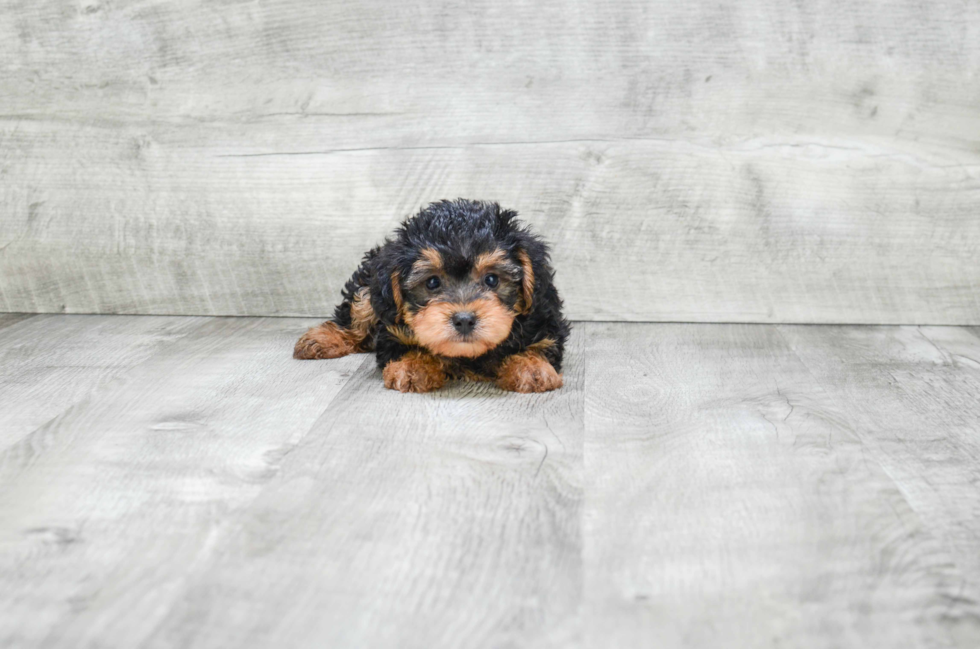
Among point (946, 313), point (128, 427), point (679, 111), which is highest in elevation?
point (679, 111)

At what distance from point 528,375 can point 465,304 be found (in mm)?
343

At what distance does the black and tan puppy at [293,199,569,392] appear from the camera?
9.21 ft

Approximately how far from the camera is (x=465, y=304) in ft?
9.23

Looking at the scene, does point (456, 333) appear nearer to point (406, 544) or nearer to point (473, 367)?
point (473, 367)

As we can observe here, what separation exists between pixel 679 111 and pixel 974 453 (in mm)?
2053

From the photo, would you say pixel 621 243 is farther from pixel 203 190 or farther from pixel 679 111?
pixel 203 190

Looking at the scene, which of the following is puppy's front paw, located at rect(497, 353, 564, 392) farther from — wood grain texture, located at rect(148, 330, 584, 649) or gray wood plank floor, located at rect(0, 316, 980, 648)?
wood grain texture, located at rect(148, 330, 584, 649)

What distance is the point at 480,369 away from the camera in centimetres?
311

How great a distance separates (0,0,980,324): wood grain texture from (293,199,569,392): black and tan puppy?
0.97m

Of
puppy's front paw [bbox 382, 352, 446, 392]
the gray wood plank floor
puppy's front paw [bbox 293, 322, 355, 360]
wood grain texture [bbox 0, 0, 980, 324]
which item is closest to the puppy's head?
puppy's front paw [bbox 382, 352, 446, 392]

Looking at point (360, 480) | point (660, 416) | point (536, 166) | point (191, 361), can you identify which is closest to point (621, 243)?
point (536, 166)

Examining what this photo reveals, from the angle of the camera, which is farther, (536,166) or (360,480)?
(536,166)

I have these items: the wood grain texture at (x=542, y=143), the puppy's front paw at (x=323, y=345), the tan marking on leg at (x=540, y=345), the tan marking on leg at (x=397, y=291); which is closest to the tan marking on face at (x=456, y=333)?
the tan marking on leg at (x=397, y=291)

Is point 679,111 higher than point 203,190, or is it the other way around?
point 679,111
